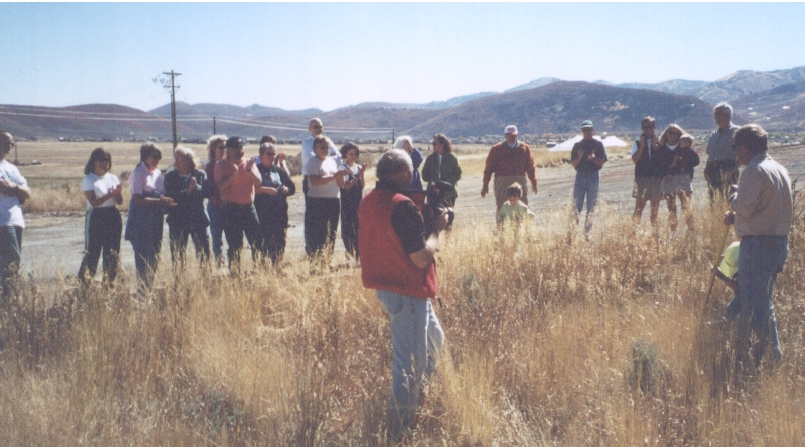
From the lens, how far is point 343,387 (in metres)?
4.30

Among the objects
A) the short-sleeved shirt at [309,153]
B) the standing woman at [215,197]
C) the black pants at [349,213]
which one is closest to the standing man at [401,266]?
the standing woman at [215,197]

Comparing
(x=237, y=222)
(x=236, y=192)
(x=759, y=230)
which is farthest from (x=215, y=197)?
(x=759, y=230)

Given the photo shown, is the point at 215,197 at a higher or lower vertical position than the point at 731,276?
higher

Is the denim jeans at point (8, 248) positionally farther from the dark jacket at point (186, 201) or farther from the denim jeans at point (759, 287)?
the denim jeans at point (759, 287)

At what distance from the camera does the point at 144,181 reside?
20.7 feet

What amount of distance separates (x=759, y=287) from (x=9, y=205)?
6.39m

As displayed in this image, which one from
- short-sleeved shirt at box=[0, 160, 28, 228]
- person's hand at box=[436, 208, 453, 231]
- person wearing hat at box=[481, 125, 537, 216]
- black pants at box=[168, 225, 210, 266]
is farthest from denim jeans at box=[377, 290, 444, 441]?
person wearing hat at box=[481, 125, 537, 216]

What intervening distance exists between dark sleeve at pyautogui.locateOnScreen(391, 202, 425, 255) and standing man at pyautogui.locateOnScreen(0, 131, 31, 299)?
4.24 m

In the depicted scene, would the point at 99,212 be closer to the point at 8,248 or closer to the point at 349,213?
the point at 8,248

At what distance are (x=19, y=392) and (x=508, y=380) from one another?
3.29 meters

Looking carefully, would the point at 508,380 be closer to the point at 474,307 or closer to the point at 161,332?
the point at 474,307

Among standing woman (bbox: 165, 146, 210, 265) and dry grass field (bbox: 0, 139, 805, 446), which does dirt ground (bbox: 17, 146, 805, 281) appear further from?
dry grass field (bbox: 0, 139, 805, 446)

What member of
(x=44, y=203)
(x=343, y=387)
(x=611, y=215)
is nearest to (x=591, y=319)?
(x=343, y=387)

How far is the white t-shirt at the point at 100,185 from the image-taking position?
20.0 feet
